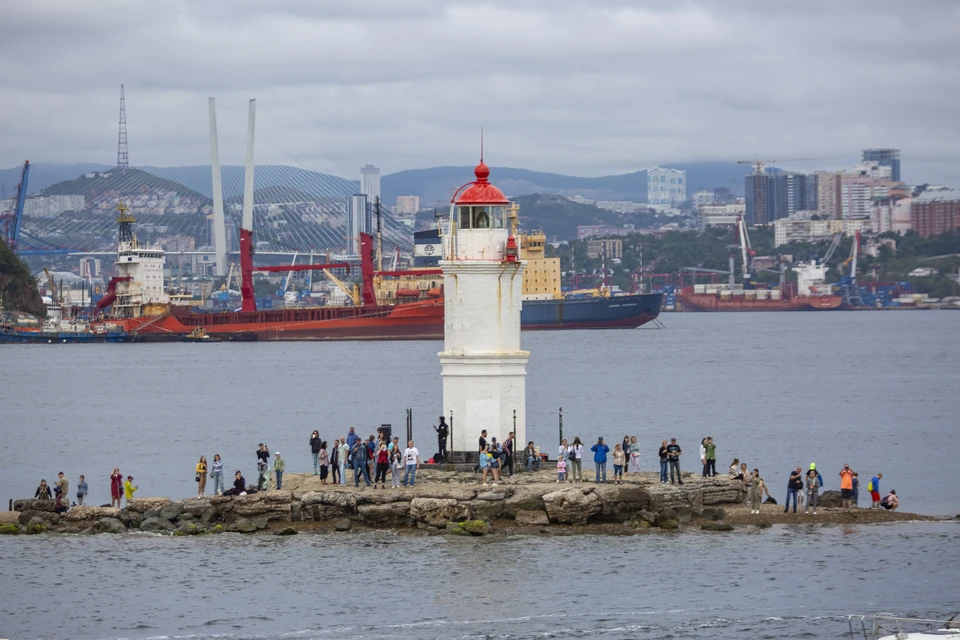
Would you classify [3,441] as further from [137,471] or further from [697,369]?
[697,369]

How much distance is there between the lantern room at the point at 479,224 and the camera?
69.9 feet

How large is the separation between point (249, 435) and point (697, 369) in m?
33.8

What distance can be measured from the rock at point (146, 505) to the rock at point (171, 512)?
92 mm

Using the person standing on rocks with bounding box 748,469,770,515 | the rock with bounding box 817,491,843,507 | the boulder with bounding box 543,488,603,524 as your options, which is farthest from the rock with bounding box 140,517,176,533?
the rock with bounding box 817,491,843,507

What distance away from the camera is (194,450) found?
1483 inches

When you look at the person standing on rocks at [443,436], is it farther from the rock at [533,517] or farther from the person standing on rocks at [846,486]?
the person standing on rocks at [846,486]

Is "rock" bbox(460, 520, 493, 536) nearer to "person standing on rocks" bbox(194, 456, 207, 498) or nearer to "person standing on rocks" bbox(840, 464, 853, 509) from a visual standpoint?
"person standing on rocks" bbox(194, 456, 207, 498)

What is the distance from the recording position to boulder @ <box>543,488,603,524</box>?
2070 centimetres

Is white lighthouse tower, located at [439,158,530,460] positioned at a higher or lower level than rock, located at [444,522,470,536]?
higher

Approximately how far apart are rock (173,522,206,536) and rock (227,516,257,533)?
0.40m

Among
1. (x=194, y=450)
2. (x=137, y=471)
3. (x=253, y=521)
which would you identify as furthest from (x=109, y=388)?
(x=253, y=521)

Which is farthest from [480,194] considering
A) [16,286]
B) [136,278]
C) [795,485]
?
[16,286]

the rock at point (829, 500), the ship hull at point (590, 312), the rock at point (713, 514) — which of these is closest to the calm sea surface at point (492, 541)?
the rock at point (713, 514)

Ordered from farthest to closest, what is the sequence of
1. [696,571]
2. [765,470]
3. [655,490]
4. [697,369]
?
1. [697,369]
2. [765,470]
3. [655,490]
4. [696,571]
